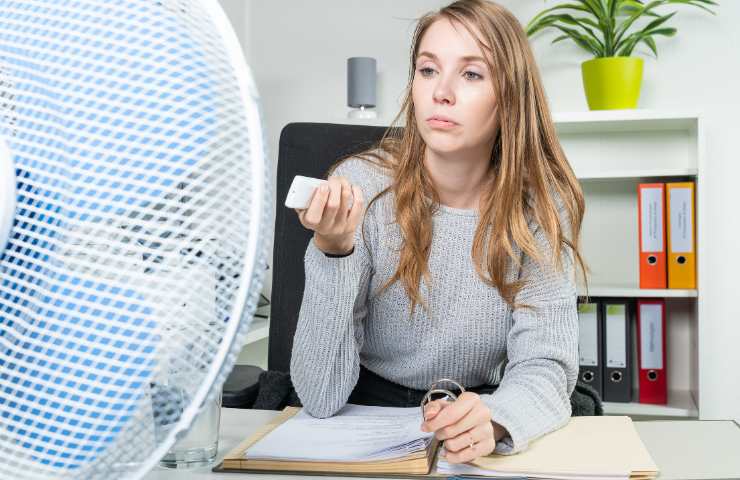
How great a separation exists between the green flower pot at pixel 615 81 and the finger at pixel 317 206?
1.64m

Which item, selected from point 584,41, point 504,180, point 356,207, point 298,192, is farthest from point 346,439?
point 584,41

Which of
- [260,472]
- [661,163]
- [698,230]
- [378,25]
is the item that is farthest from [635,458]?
[378,25]

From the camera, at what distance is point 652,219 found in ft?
6.93

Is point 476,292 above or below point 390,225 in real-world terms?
below

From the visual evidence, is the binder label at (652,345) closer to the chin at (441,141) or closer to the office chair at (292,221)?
the office chair at (292,221)

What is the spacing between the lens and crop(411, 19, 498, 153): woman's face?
1141 mm

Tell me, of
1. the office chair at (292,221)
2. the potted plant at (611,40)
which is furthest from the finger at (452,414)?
the potted plant at (611,40)

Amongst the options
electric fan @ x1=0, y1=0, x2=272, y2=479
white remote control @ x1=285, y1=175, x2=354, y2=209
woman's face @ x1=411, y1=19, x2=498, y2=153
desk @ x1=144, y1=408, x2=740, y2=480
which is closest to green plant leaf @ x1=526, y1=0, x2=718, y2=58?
woman's face @ x1=411, y1=19, x2=498, y2=153

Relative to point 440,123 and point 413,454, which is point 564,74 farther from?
point 413,454

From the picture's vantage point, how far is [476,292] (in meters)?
1.19

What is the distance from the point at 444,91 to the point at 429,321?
1.15ft

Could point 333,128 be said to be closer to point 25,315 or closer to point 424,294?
→ point 424,294

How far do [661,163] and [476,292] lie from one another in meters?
1.39

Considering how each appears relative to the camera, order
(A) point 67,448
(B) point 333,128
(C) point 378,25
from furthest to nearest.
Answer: (C) point 378,25 → (B) point 333,128 → (A) point 67,448
